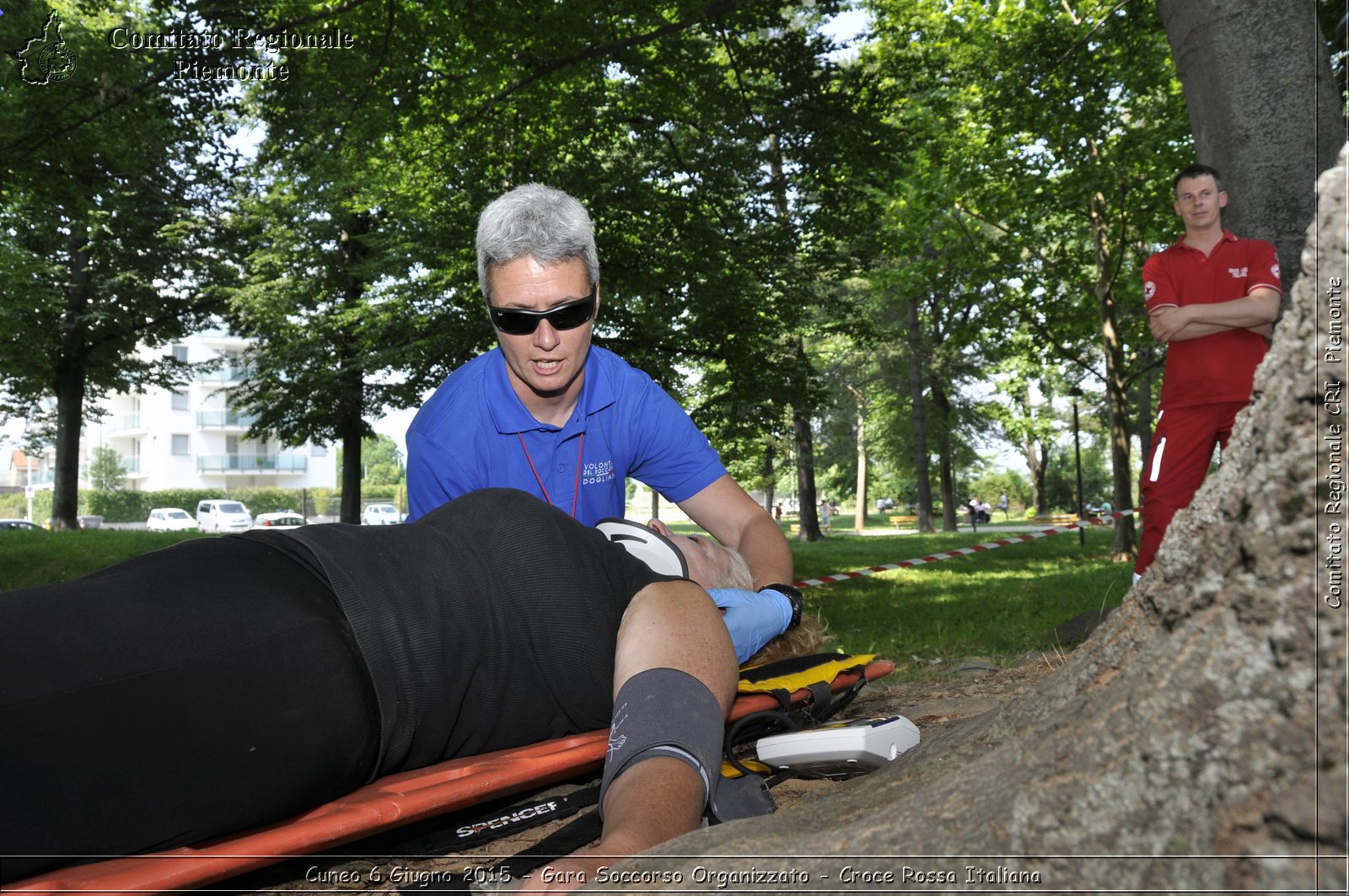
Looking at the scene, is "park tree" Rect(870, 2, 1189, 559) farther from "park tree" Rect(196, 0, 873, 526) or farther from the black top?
the black top

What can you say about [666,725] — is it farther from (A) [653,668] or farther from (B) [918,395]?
(B) [918,395]

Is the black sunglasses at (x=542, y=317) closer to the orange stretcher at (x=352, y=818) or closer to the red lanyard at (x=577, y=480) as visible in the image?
the red lanyard at (x=577, y=480)

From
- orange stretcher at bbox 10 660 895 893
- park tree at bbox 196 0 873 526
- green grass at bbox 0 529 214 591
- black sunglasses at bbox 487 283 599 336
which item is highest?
park tree at bbox 196 0 873 526

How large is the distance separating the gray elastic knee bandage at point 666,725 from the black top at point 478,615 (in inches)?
9.0

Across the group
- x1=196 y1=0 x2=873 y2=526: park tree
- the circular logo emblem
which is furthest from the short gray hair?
the circular logo emblem

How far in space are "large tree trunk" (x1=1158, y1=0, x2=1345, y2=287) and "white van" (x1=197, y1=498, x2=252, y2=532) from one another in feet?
165

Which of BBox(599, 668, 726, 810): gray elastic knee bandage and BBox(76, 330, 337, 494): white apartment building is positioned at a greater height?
BBox(76, 330, 337, 494): white apartment building

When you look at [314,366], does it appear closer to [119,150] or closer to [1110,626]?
[119,150]

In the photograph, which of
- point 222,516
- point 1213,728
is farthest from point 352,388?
point 222,516

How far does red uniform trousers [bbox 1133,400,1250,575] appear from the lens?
4.70m

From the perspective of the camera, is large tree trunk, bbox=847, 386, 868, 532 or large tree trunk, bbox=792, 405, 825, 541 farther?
large tree trunk, bbox=847, 386, 868, 532

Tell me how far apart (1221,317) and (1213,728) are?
419 centimetres

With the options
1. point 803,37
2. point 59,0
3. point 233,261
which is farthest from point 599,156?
point 233,261

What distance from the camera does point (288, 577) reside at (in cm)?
190
